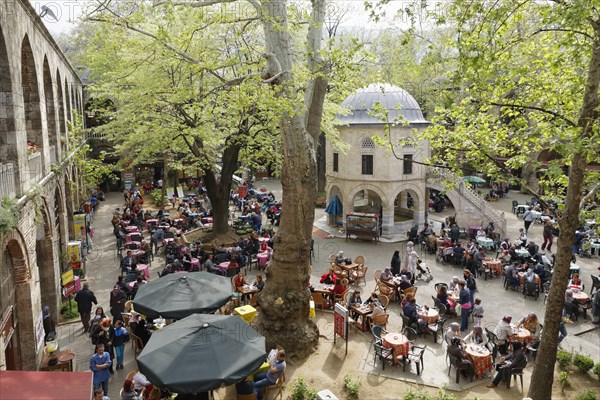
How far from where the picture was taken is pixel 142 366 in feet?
27.4

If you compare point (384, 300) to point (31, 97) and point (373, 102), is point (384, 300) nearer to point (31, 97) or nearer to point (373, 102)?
point (31, 97)

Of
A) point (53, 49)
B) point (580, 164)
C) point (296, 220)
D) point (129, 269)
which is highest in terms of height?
point (53, 49)

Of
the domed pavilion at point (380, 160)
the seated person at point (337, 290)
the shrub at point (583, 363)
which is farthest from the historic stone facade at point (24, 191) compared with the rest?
the domed pavilion at point (380, 160)

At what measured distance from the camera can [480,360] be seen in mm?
11930

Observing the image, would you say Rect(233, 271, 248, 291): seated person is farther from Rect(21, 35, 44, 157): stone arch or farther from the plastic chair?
Rect(21, 35, 44, 157): stone arch

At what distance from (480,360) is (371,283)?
7697mm

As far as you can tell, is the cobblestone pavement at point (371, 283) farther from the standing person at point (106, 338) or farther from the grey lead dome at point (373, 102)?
the grey lead dome at point (373, 102)

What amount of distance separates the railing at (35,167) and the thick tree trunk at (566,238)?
43.8 ft

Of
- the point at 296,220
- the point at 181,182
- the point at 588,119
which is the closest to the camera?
the point at 588,119

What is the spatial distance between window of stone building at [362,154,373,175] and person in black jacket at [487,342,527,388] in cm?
1627

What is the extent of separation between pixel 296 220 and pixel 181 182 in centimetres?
3370

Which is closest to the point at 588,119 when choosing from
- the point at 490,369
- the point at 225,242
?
the point at 490,369

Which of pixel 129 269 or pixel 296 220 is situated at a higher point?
pixel 296 220

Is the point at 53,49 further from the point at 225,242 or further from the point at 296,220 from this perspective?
the point at 296,220
